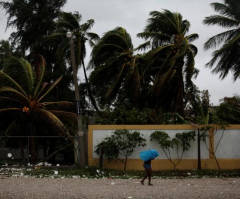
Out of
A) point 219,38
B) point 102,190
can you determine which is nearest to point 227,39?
point 219,38

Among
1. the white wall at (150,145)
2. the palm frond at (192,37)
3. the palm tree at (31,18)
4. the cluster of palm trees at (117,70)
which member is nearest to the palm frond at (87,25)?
the cluster of palm trees at (117,70)

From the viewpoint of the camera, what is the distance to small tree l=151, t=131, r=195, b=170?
18953 mm

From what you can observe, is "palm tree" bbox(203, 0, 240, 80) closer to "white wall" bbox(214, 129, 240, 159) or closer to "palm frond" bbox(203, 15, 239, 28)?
"palm frond" bbox(203, 15, 239, 28)

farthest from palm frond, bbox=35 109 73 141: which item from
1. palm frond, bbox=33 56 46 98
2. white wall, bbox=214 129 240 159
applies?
white wall, bbox=214 129 240 159

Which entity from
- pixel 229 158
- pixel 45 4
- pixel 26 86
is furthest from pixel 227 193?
pixel 45 4

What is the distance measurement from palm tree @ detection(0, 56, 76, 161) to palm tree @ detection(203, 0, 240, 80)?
9707mm

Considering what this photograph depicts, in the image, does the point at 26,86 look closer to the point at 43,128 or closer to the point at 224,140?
the point at 43,128

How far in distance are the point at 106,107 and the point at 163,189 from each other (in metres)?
13.8

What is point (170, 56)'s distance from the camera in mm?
24281

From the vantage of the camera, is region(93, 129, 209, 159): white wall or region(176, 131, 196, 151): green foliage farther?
region(93, 129, 209, 159): white wall

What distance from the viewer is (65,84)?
28766 mm

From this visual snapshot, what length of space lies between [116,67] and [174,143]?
8327 mm

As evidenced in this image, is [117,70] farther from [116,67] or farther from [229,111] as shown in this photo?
[229,111]

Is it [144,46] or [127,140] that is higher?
[144,46]
